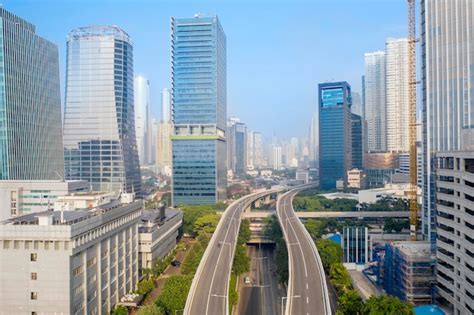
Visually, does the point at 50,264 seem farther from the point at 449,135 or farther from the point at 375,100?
the point at 375,100

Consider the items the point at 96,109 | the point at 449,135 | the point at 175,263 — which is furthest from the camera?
the point at 96,109

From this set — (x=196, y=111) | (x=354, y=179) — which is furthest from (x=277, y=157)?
(x=196, y=111)

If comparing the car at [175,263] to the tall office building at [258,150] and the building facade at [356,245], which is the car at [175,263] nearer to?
the building facade at [356,245]

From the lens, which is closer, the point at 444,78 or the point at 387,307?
the point at 387,307

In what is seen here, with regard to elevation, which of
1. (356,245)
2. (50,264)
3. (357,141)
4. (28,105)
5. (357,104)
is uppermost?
(357,104)

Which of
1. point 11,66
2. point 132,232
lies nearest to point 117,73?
point 11,66

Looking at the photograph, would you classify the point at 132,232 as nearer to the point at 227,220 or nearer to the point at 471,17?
the point at 227,220

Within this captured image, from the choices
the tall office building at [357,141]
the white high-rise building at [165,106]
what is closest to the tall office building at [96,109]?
the tall office building at [357,141]

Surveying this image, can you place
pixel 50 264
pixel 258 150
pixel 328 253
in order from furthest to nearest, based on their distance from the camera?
pixel 258 150 < pixel 328 253 < pixel 50 264
